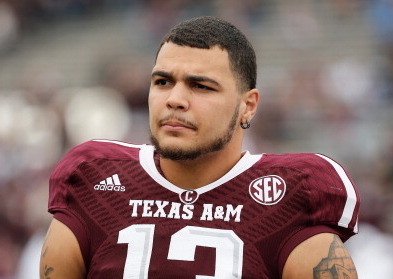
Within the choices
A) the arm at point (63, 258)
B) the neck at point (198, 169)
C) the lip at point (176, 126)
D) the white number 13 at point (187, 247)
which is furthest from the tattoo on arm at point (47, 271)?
the lip at point (176, 126)

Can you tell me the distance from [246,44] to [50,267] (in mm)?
1030

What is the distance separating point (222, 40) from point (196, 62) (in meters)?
0.14

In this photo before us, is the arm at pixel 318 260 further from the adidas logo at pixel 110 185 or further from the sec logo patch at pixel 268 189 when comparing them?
the adidas logo at pixel 110 185

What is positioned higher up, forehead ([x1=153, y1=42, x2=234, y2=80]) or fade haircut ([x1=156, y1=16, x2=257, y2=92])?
fade haircut ([x1=156, y1=16, x2=257, y2=92])

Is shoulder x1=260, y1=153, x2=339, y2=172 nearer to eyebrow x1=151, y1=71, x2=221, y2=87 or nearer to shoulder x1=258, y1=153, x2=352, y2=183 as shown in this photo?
shoulder x1=258, y1=153, x2=352, y2=183

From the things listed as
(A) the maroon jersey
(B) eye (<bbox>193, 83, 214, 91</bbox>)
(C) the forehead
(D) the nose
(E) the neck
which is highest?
(C) the forehead

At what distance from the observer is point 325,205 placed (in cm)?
298

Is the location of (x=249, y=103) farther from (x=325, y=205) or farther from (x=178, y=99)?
(x=325, y=205)

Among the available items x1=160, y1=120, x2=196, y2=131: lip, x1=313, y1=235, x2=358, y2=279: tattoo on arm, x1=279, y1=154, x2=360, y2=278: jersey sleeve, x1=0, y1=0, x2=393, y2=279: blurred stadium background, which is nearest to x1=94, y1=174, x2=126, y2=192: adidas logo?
x1=160, y1=120, x2=196, y2=131: lip

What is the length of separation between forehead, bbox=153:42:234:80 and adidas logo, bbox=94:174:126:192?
0.43 m

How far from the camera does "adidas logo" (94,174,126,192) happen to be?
314 centimetres

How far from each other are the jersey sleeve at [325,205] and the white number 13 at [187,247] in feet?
0.52

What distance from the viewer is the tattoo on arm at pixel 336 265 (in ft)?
9.54

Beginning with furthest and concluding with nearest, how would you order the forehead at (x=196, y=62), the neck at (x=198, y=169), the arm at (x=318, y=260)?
1. the neck at (x=198, y=169)
2. the forehead at (x=196, y=62)
3. the arm at (x=318, y=260)
